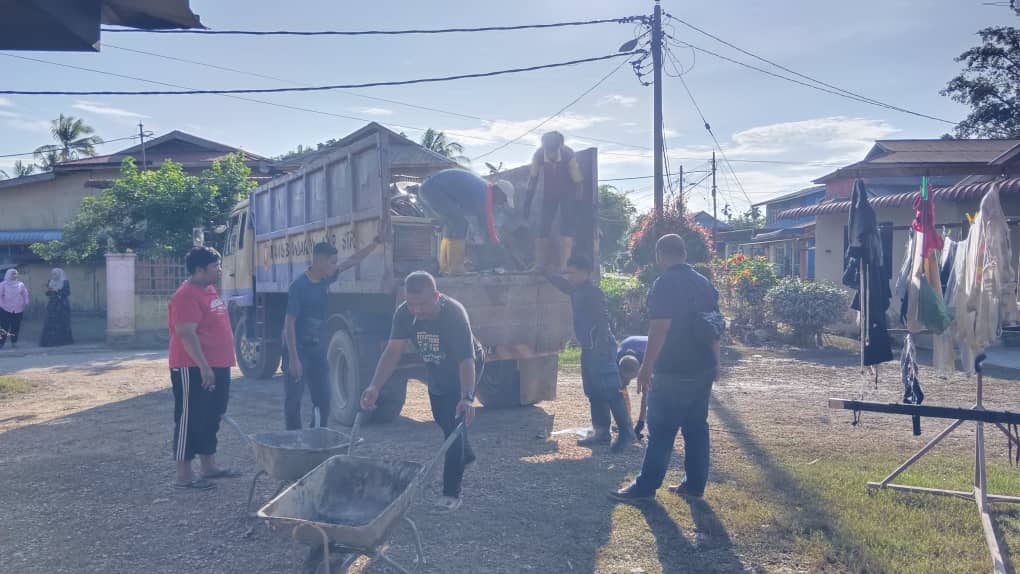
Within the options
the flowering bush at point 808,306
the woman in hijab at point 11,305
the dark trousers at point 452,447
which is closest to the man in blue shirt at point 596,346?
the dark trousers at point 452,447

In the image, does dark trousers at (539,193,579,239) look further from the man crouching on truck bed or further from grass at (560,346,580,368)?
grass at (560,346,580,368)

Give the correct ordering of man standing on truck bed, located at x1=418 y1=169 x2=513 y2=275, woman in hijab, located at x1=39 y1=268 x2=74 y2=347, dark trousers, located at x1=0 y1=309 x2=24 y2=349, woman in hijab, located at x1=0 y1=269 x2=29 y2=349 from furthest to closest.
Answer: woman in hijab, located at x1=39 y1=268 x2=74 y2=347, dark trousers, located at x1=0 y1=309 x2=24 y2=349, woman in hijab, located at x1=0 y1=269 x2=29 y2=349, man standing on truck bed, located at x1=418 y1=169 x2=513 y2=275

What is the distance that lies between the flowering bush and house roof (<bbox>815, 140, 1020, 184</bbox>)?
8.25 ft

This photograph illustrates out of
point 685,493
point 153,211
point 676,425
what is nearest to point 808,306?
point 685,493

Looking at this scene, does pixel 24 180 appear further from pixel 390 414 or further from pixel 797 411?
pixel 797 411

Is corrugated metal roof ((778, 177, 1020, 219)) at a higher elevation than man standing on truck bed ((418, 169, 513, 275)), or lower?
higher

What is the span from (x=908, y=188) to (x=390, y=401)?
16.4 m

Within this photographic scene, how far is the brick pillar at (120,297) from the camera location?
1727 centimetres

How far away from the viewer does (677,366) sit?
5.12m

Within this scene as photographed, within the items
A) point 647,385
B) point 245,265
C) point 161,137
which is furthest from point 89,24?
point 161,137

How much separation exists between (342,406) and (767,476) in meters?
4.35

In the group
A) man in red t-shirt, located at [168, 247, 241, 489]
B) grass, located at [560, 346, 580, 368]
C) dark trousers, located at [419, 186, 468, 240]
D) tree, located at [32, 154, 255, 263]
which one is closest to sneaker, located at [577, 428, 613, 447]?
dark trousers, located at [419, 186, 468, 240]

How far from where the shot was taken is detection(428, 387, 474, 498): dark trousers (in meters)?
5.00

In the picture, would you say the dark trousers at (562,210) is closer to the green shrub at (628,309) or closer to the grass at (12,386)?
the grass at (12,386)
